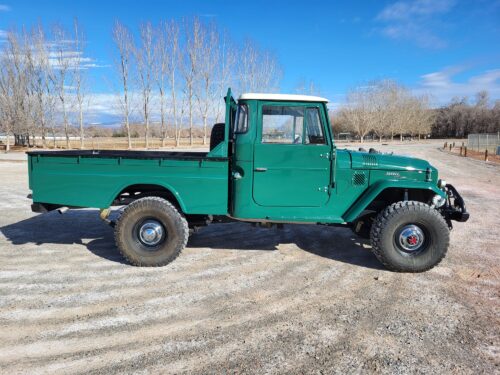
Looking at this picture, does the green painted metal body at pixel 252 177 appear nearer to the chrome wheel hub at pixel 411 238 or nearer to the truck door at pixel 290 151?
the truck door at pixel 290 151

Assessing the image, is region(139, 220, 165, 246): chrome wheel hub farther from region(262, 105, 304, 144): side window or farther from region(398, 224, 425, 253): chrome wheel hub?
region(398, 224, 425, 253): chrome wheel hub

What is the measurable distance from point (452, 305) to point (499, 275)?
1.37m

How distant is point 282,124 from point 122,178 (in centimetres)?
222

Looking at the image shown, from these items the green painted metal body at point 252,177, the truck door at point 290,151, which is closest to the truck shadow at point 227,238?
the green painted metal body at point 252,177

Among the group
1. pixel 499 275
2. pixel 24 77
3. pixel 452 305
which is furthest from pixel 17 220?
pixel 24 77

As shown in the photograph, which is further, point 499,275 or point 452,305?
point 499,275

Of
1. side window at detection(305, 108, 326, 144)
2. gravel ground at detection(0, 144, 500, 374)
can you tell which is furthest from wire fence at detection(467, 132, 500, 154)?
side window at detection(305, 108, 326, 144)

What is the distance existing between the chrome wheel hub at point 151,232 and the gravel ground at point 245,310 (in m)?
0.39

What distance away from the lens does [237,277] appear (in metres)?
4.77

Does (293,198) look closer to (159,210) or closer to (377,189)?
(377,189)

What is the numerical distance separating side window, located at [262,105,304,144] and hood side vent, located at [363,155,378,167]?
92cm

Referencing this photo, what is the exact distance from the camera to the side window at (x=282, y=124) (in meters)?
4.86

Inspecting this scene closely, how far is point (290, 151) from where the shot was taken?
4840 mm

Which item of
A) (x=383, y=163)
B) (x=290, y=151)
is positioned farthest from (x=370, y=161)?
(x=290, y=151)
